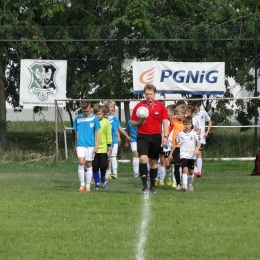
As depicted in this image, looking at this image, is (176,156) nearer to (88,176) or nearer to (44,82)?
(88,176)

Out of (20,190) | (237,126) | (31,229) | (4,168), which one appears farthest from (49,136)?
(31,229)

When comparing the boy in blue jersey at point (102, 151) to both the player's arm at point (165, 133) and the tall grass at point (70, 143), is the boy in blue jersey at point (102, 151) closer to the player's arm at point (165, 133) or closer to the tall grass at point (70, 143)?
the player's arm at point (165, 133)

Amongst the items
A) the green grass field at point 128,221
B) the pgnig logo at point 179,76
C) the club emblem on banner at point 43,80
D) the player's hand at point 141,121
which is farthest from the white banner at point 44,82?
the player's hand at point 141,121

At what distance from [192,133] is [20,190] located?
3.41m

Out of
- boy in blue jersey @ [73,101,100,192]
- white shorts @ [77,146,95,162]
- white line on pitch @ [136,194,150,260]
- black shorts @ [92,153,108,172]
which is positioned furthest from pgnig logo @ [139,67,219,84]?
white line on pitch @ [136,194,150,260]

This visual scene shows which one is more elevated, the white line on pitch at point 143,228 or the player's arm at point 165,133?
the player's arm at point 165,133

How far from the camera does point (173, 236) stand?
928cm

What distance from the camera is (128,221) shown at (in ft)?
34.4

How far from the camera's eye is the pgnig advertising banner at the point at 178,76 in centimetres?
2173

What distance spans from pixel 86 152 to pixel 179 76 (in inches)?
298

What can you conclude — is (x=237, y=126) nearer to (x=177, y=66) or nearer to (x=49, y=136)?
(x=177, y=66)

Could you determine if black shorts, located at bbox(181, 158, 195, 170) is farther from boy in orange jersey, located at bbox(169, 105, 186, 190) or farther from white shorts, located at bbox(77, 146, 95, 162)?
white shorts, located at bbox(77, 146, 95, 162)

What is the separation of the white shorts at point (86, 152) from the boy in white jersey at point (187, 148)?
1668 millimetres

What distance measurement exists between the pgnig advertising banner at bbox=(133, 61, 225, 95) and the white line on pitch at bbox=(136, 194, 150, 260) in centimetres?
850
